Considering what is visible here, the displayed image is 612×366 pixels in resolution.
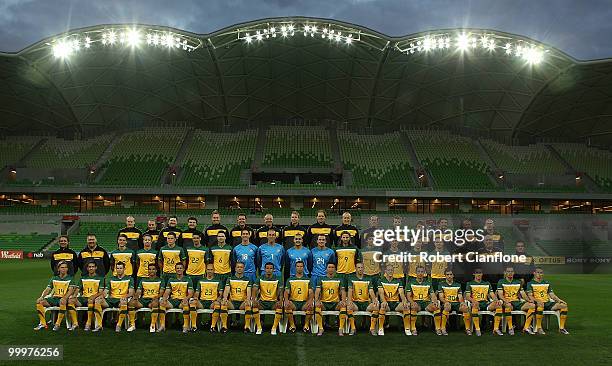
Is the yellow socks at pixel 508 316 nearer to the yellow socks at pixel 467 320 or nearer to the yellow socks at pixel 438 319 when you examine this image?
the yellow socks at pixel 467 320

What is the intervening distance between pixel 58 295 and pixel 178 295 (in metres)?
2.72

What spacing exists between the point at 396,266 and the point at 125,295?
6.23 metres

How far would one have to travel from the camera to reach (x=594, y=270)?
122 feet

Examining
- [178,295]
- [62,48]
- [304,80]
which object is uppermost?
[62,48]

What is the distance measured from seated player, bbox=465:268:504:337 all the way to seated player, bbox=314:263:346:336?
2.86 meters

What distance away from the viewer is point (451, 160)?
176ft

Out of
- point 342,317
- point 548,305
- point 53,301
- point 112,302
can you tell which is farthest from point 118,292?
point 548,305

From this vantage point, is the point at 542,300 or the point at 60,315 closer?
the point at 60,315

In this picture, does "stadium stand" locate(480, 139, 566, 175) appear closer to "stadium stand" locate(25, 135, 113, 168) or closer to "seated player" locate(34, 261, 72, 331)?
"stadium stand" locate(25, 135, 113, 168)

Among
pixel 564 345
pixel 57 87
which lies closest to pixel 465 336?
pixel 564 345

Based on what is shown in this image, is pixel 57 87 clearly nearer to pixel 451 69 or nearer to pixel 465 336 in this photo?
pixel 451 69

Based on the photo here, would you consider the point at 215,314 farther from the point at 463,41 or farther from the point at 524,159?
the point at 524,159

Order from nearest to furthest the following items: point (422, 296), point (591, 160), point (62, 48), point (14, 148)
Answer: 1. point (422, 296)
2. point (62, 48)
3. point (591, 160)
4. point (14, 148)

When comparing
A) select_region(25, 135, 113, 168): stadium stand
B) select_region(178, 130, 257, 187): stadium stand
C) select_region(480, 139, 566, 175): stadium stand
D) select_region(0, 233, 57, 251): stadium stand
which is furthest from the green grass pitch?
select_region(25, 135, 113, 168): stadium stand
